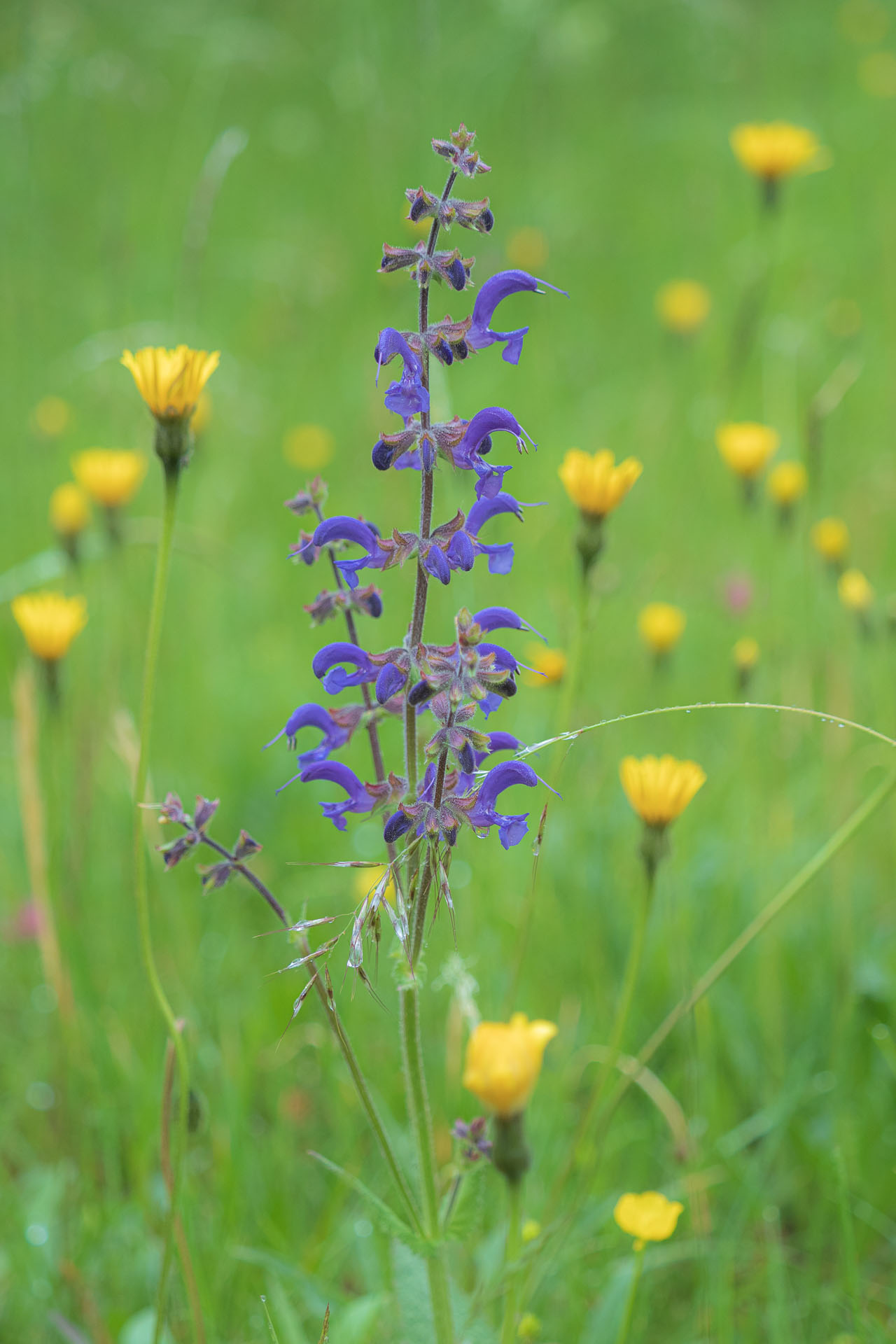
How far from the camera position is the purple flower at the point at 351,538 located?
116cm

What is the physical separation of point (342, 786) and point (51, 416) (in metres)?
3.83

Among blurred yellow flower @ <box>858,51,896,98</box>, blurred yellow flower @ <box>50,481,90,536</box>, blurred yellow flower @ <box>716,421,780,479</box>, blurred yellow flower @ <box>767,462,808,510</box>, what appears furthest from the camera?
blurred yellow flower @ <box>858,51,896,98</box>

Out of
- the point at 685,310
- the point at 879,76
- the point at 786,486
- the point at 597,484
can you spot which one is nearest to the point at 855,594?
the point at 786,486

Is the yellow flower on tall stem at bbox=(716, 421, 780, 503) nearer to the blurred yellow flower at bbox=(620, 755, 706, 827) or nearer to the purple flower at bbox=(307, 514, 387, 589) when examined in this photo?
the blurred yellow flower at bbox=(620, 755, 706, 827)

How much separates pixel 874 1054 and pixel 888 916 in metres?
0.41

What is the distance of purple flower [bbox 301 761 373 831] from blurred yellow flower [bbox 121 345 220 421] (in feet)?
1.64

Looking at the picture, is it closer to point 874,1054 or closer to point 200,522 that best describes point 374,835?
point 874,1054

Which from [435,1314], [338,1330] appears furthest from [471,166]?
[338,1330]

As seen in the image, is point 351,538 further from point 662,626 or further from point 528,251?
point 528,251

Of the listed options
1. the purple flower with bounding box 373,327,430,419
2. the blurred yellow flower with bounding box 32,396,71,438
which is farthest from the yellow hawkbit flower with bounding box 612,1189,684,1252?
the blurred yellow flower with bounding box 32,396,71,438

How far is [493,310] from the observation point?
1212 mm

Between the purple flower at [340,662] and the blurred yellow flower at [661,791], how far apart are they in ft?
1.76

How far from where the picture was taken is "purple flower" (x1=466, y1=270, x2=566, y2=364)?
116cm

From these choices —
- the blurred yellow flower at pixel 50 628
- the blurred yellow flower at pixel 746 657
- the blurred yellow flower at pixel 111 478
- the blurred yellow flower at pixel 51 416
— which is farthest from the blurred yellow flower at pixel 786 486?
the blurred yellow flower at pixel 51 416
